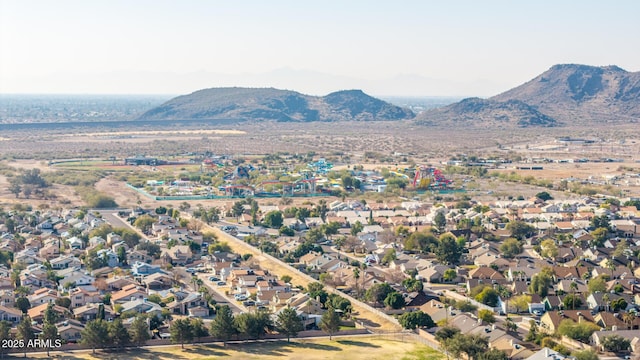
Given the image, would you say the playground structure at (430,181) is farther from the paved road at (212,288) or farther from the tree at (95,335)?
the tree at (95,335)

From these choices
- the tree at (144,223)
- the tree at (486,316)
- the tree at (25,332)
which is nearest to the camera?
the tree at (25,332)

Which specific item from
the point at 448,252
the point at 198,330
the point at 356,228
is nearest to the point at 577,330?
the point at 198,330

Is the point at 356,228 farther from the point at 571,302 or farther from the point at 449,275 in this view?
the point at 571,302

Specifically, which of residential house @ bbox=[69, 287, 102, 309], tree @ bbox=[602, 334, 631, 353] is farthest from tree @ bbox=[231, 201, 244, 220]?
tree @ bbox=[602, 334, 631, 353]

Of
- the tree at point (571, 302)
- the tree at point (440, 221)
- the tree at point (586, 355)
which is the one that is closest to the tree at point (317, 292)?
the tree at point (571, 302)

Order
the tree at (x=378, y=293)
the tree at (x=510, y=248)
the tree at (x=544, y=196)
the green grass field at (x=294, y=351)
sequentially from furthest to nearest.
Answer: the tree at (x=544, y=196), the tree at (x=510, y=248), the tree at (x=378, y=293), the green grass field at (x=294, y=351)

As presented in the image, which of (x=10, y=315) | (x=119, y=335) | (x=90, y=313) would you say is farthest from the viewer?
(x=90, y=313)

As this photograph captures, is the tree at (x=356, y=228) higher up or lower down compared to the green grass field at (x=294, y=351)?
higher up

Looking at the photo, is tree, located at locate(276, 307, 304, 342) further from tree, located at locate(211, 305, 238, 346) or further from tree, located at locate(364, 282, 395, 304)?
tree, located at locate(364, 282, 395, 304)
